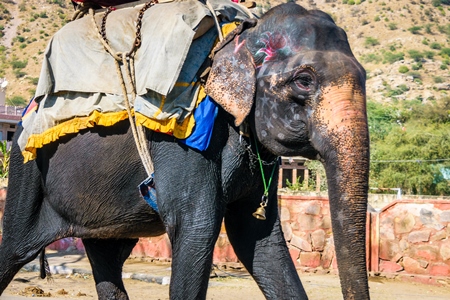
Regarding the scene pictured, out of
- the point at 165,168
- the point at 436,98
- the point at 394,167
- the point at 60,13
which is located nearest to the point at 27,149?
the point at 165,168

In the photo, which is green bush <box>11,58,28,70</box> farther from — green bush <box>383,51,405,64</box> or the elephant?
the elephant

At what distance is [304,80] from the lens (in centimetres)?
403

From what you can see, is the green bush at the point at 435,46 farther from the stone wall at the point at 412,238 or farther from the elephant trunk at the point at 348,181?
the elephant trunk at the point at 348,181

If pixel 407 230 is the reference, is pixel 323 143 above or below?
above

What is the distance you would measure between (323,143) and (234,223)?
1205mm

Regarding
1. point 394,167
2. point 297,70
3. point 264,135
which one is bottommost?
point 394,167

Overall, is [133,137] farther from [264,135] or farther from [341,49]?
[341,49]

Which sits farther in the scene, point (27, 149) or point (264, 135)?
point (27, 149)

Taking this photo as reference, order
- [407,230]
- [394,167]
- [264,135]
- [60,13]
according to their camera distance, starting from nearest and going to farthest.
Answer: [264,135]
[407,230]
[394,167]
[60,13]

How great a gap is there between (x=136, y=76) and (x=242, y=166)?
85 centimetres

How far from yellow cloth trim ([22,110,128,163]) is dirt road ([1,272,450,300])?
4592 mm

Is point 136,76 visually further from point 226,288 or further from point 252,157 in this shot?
point 226,288

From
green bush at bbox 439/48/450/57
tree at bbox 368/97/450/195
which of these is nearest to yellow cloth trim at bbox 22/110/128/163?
tree at bbox 368/97/450/195

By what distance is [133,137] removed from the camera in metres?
4.62
